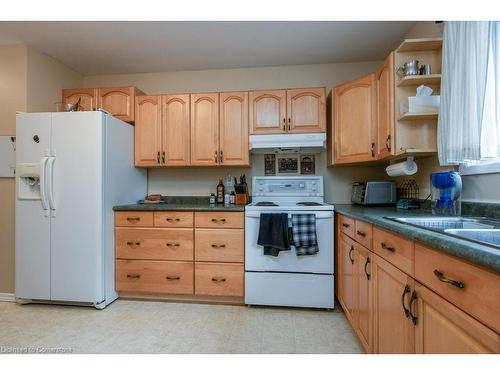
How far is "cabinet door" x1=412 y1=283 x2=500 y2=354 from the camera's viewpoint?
632 millimetres

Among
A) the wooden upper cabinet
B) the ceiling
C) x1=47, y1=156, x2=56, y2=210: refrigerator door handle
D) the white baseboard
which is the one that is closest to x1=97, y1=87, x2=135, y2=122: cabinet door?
the wooden upper cabinet

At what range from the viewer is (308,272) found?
2.10 metres

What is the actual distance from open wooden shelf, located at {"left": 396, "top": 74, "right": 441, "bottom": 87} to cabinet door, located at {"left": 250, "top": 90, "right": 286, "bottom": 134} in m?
1.03

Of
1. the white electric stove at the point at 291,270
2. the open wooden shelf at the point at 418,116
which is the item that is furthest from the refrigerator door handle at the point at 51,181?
the open wooden shelf at the point at 418,116

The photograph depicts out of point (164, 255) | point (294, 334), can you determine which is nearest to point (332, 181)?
point (294, 334)

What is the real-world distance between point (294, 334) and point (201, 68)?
9.13 ft

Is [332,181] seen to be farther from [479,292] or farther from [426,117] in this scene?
[479,292]

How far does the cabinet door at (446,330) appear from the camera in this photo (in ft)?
2.07

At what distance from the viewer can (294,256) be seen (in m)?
Result: 2.10

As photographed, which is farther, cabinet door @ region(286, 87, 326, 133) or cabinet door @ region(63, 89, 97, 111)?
cabinet door @ region(63, 89, 97, 111)

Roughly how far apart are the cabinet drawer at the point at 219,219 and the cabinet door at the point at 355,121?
109cm

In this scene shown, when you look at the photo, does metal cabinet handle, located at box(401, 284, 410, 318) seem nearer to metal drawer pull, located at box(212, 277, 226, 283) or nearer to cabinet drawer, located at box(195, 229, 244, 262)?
cabinet drawer, located at box(195, 229, 244, 262)

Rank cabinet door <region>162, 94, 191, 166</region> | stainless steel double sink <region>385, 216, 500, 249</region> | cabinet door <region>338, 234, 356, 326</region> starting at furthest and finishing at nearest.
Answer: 1. cabinet door <region>162, 94, 191, 166</region>
2. cabinet door <region>338, 234, 356, 326</region>
3. stainless steel double sink <region>385, 216, 500, 249</region>

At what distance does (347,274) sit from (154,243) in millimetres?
1662
